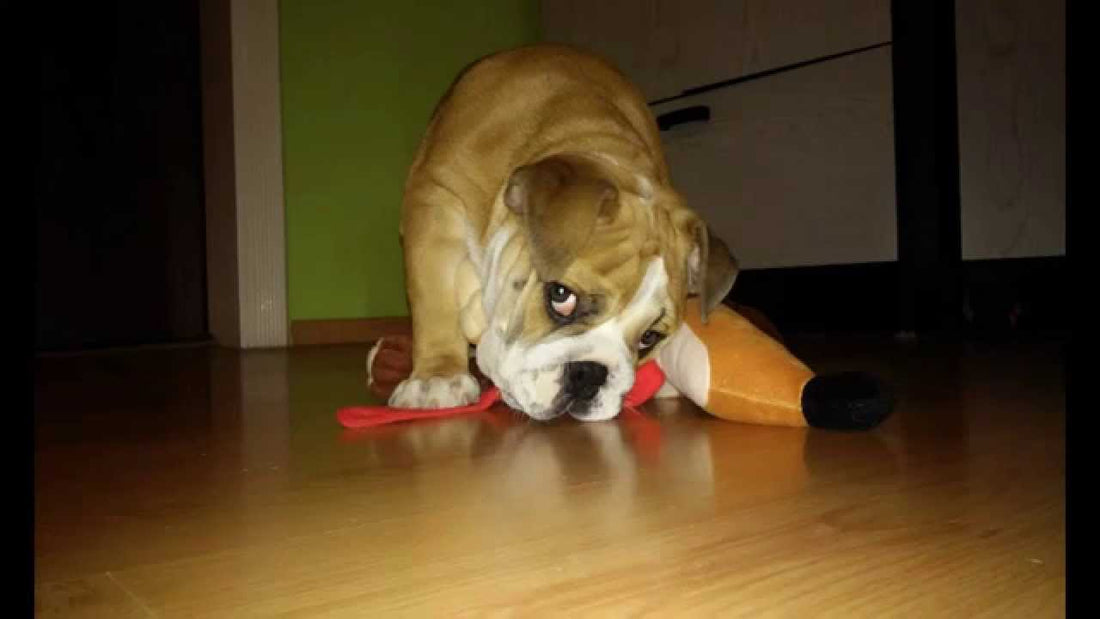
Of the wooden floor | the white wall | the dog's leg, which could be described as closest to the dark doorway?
the wooden floor

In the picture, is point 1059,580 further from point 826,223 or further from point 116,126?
point 116,126

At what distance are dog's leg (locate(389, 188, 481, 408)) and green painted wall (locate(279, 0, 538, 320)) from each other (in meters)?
3.34

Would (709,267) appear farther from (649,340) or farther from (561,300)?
(561,300)

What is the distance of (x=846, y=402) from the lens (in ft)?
6.14

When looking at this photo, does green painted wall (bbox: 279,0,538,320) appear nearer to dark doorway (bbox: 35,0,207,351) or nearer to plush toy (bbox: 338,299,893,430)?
dark doorway (bbox: 35,0,207,351)

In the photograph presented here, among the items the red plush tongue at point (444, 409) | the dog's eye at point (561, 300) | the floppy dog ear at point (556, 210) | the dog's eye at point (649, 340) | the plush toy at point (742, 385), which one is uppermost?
the floppy dog ear at point (556, 210)

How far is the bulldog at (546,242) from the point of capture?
2037mm

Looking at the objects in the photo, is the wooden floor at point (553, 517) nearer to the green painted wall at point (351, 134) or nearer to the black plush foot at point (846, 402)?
the black plush foot at point (846, 402)

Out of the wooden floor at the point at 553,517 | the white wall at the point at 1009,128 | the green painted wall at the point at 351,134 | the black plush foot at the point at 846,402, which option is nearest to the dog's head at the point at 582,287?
the wooden floor at the point at 553,517

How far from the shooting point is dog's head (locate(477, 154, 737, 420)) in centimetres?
197

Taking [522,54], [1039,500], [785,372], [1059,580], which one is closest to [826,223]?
[522,54]

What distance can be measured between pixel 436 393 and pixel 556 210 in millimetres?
648

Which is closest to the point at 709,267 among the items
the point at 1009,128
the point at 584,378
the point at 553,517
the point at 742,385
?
the point at 742,385

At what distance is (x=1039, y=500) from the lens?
51.9 inches
